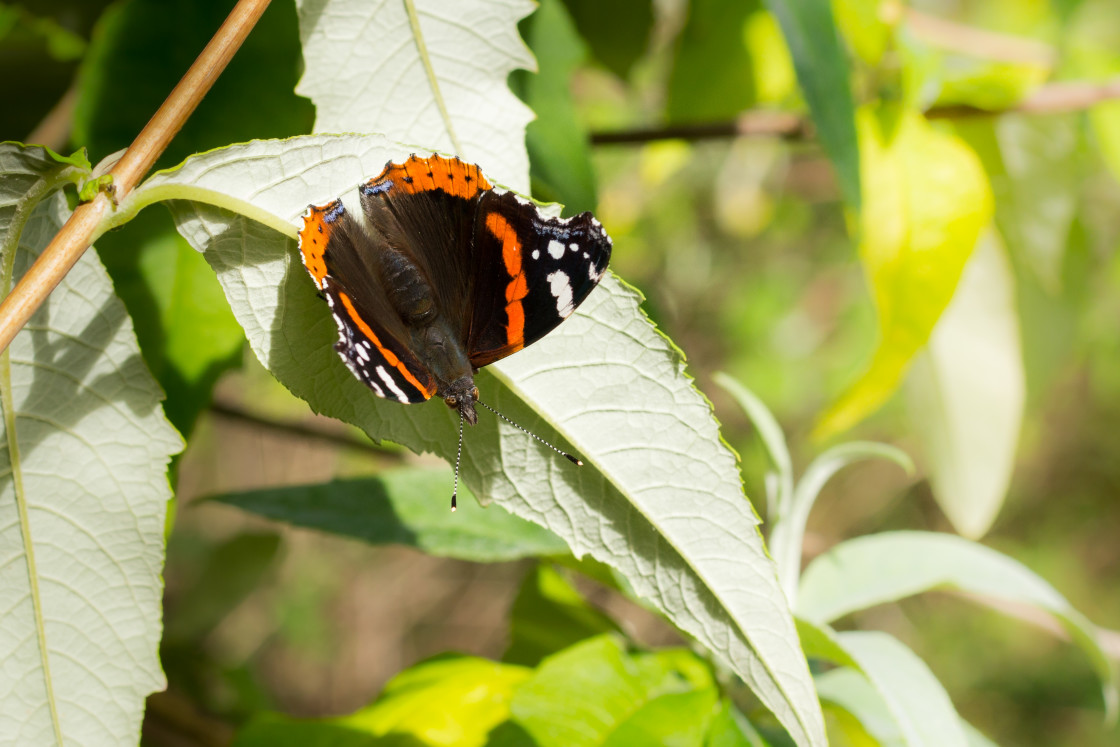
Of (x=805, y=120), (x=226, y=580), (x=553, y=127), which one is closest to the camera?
(x=553, y=127)

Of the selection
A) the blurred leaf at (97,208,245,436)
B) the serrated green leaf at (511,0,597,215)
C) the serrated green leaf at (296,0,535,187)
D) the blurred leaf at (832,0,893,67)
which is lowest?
the blurred leaf at (97,208,245,436)

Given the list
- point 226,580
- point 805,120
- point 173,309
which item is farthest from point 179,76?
point 226,580

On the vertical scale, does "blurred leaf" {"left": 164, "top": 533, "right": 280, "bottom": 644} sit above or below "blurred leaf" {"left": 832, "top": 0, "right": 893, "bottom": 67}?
below

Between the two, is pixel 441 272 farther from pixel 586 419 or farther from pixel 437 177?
pixel 586 419

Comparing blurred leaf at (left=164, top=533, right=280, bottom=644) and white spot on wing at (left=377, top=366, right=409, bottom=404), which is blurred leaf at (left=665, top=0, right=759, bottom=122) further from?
blurred leaf at (left=164, top=533, right=280, bottom=644)

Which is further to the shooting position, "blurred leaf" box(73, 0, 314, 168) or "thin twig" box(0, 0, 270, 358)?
"blurred leaf" box(73, 0, 314, 168)

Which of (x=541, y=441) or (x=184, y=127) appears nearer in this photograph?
(x=541, y=441)

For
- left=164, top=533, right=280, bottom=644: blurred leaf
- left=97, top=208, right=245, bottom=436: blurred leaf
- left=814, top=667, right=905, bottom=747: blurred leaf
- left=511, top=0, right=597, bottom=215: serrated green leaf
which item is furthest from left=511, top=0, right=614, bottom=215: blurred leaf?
left=164, top=533, right=280, bottom=644: blurred leaf
